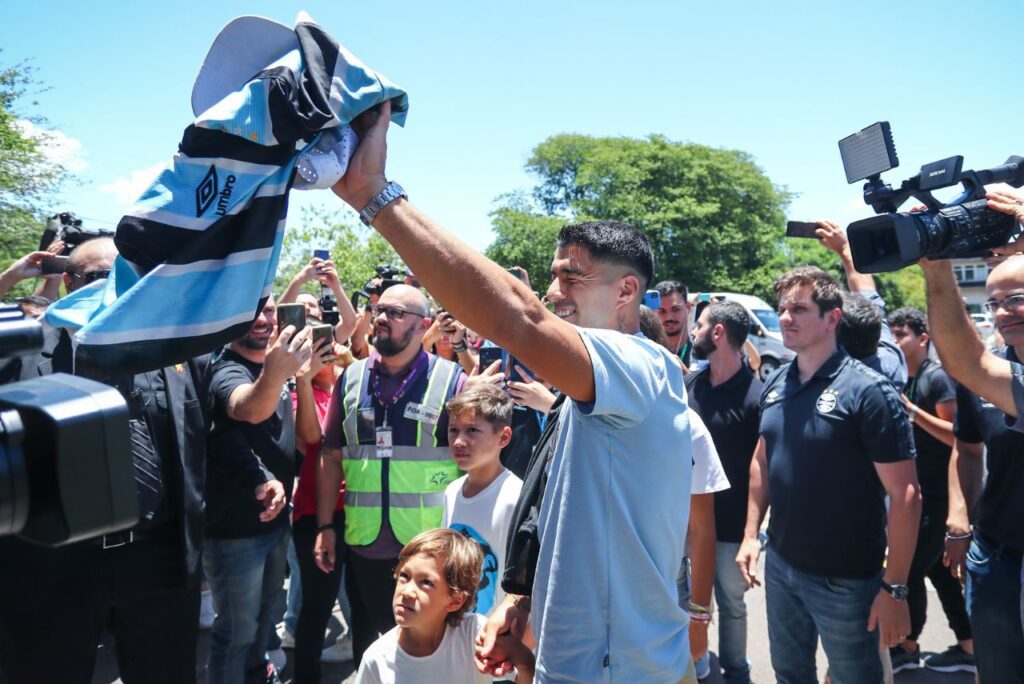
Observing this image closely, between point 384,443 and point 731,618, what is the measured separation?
219 centimetres

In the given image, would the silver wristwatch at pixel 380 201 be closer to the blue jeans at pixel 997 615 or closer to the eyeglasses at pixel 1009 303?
the eyeglasses at pixel 1009 303

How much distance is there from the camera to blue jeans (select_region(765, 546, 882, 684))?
3.02m

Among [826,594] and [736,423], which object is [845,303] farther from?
[826,594]

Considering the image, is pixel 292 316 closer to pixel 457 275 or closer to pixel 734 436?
pixel 457 275

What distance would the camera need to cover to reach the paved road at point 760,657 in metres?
4.18

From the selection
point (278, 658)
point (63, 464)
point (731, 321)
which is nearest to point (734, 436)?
point (731, 321)

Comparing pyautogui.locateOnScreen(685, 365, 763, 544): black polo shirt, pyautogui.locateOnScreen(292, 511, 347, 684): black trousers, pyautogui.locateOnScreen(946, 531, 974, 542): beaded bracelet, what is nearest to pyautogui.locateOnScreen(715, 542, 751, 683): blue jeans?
pyautogui.locateOnScreen(685, 365, 763, 544): black polo shirt

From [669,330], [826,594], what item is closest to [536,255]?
[669,330]

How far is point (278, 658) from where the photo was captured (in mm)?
4496

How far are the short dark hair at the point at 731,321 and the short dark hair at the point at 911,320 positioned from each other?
1392 millimetres

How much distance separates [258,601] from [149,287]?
2.78 m

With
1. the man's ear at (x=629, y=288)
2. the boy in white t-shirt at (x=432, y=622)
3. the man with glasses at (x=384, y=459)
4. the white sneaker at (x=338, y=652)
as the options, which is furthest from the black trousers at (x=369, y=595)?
the man's ear at (x=629, y=288)

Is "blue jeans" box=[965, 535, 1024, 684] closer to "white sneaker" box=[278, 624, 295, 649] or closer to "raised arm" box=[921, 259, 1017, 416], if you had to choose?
"raised arm" box=[921, 259, 1017, 416]

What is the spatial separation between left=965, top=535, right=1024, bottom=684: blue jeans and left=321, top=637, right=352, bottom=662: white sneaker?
3488mm
